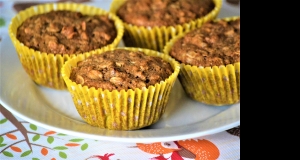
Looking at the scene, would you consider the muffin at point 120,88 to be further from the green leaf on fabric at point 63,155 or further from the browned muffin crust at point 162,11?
the browned muffin crust at point 162,11

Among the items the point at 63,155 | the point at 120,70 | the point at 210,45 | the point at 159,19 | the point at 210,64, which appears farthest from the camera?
the point at 159,19

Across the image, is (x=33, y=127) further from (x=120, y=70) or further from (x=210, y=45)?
(x=210, y=45)

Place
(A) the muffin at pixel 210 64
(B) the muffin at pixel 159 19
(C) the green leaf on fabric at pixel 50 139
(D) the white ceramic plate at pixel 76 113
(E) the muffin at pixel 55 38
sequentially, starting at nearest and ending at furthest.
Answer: (D) the white ceramic plate at pixel 76 113, (C) the green leaf on fabric at pixel 50 139, (A) the muffin at pixel 210 64, (E) the muffin at pixel 55 38, (B) the muffin at pixel 159 19

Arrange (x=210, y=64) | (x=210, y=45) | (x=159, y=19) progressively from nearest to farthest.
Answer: (x=210, y=64), (x=210, y=45), (x=159, y=19)

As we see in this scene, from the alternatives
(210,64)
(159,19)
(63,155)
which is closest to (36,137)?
(63,155)

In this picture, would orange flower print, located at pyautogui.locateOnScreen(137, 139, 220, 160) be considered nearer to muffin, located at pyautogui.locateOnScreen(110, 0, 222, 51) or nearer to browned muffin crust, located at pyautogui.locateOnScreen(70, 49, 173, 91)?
browned muffin crust, located at pyautogui.locateOnScreen(70, 49, 173, 91)

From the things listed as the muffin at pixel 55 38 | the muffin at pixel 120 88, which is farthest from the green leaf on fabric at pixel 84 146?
the muffin at pixel 55 38

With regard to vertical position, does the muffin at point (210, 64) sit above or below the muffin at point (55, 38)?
below
